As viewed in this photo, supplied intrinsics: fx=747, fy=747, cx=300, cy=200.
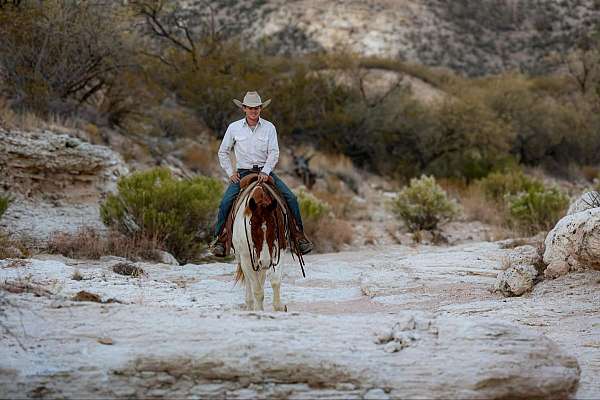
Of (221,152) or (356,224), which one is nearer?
(221,152)

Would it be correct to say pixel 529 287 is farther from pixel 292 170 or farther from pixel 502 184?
pixel 292 170

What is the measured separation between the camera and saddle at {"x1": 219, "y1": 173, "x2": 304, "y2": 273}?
862cm

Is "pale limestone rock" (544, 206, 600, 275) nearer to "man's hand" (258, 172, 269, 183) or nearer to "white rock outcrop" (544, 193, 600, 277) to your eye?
"white rock outcrop" (544, 193, 600, 277)

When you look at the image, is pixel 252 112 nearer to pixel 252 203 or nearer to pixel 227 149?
pixel 227 149

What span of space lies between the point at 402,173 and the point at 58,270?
20.6 m

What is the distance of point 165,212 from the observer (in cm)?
1480

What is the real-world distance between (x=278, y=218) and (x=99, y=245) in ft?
19.0

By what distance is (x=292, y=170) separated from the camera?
84.1 ft

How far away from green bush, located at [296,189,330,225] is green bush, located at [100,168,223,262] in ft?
8.90

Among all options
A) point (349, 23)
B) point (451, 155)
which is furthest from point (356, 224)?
point (349, 23)

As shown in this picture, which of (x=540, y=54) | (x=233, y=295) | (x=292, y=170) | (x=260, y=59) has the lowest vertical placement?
(x=233, y=295)

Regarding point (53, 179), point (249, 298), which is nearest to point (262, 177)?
point (249, 298)

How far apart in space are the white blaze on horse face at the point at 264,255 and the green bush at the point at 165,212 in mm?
5947

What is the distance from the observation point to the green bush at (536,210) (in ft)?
58.9
